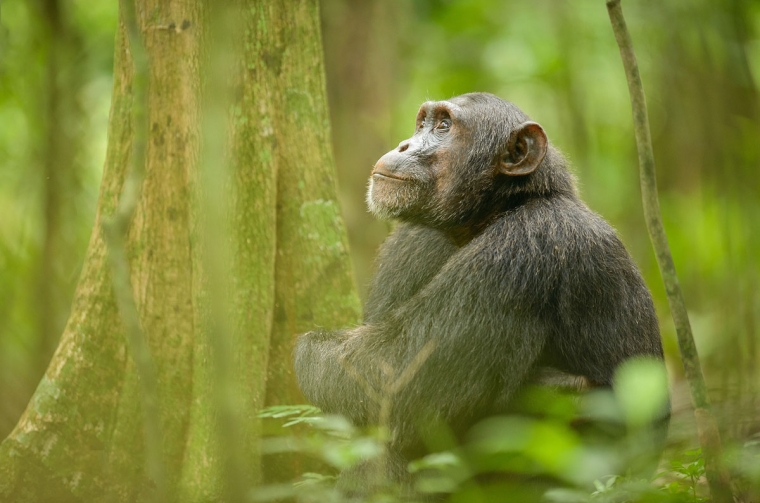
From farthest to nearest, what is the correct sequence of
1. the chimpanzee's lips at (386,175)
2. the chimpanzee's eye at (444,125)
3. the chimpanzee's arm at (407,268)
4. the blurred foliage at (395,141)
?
the blurred foliage at (395,141) < the chimpanzee's eye at (444,125) < the chimpanzee's lips at (386,175) < the chimpanzee's arm at (407,268)

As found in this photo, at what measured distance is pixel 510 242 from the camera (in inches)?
169

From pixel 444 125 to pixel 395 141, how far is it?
4001 millimetres

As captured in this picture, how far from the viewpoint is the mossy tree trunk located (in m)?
4.37

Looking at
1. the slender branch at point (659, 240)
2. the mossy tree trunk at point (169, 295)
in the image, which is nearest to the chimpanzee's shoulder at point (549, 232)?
the slender branch at point (659, 240)

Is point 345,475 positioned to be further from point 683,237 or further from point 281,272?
point 683,237

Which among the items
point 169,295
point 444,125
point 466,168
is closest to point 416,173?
point 466,168

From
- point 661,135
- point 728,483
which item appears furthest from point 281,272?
point 661,135

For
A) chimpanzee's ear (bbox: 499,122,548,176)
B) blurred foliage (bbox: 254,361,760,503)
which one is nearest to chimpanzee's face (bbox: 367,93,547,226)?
chimpanzee's ear (bbox: 499,122,548,176)

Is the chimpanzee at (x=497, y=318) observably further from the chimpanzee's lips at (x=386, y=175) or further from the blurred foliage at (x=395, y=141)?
the blurred foliage at (x=395, y=141)

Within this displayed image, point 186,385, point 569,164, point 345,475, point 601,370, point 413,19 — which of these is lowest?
point 345,475

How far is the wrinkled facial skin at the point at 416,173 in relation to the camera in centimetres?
500

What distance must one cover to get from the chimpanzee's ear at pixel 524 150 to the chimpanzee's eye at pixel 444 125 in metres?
0.54

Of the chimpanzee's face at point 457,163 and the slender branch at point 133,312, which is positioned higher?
the chimpanzee's face at point 457,163

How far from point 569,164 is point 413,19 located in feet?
A: 22.4
